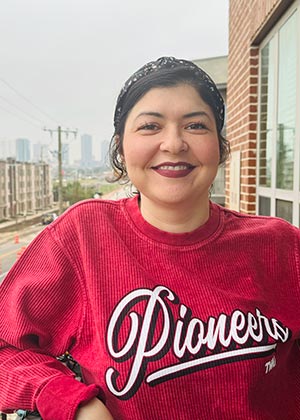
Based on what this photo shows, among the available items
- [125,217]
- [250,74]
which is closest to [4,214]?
[250,74]

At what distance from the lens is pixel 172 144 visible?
2.48ft

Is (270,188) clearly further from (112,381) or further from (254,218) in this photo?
(112,381)

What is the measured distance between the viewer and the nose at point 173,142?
2.49ft

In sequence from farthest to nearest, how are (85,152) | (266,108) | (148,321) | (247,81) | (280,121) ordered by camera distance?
1. (85,152)
2. (247,81)
3. (266,108)
4. (280,121)
5. (148,321)

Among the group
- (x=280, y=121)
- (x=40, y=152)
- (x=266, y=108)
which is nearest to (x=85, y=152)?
(x=40, y=152)

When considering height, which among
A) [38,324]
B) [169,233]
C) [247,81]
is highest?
[247,81]

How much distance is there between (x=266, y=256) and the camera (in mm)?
835

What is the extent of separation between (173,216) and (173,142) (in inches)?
5.4

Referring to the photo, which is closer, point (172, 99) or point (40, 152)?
point (172, 99)

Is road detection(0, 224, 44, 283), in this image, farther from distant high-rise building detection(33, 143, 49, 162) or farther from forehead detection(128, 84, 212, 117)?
distant high-rise building detection(33, 143, 49, 162)

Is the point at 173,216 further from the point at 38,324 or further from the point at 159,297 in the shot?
the point at 38,324

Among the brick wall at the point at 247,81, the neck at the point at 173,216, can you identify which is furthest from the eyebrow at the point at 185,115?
the brick wall at the point at 247,81

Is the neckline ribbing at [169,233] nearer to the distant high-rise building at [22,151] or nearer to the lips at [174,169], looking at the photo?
the lips at [174,169]

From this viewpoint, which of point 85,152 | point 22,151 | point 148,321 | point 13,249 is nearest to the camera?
point 148,321
